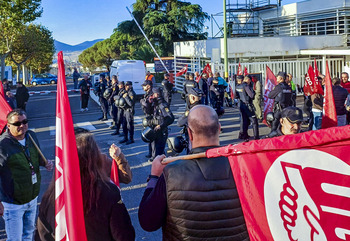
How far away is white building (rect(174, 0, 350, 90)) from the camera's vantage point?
23.8m

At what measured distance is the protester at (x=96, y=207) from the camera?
2.87m

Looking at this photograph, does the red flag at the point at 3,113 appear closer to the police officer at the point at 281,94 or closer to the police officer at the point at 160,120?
the police officer at the point at 160,120

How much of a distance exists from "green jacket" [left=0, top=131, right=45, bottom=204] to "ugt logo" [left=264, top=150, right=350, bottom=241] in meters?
3.16

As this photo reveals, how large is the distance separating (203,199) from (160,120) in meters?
6.75

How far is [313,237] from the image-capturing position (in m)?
2.10

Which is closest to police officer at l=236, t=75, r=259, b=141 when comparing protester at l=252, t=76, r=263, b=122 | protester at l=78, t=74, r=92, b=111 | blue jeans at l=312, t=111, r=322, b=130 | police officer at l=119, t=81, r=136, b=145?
blue jeans at l=312, t=111, r=322, b=130

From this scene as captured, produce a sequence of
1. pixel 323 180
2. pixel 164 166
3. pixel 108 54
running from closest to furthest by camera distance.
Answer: pixel 323 180, pixel 164 166, pixel 108 54

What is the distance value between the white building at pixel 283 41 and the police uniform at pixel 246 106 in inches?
357

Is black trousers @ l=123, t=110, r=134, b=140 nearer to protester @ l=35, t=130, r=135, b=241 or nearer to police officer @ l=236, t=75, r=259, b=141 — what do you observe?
police officer @ l=236, t=75, r=259, b=141

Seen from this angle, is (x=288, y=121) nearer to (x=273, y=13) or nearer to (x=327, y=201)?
(x=327, y=201)

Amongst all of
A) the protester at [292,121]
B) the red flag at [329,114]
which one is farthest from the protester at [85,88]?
the protester at [292,121]

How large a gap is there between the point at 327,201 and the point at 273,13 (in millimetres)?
31297

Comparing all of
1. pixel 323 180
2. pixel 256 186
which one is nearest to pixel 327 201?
pixel 323 180

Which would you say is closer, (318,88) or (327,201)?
(327,201)
